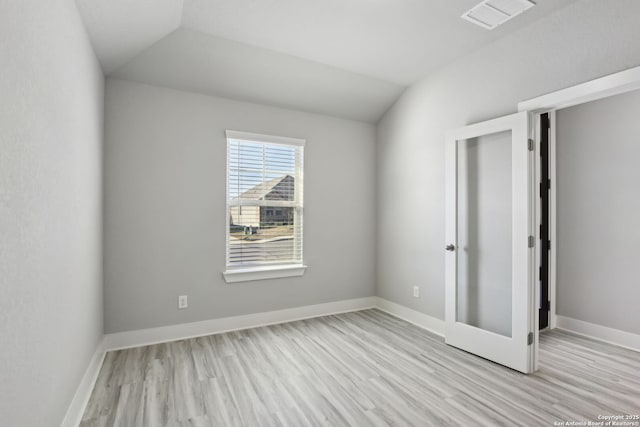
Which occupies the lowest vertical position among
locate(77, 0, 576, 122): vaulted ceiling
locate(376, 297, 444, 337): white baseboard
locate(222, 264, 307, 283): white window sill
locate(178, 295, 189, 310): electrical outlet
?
locate(376, 297, 444, 337): white baseboard

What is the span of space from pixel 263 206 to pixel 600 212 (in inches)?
139

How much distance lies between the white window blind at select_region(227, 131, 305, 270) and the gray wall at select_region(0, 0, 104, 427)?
1474 mm

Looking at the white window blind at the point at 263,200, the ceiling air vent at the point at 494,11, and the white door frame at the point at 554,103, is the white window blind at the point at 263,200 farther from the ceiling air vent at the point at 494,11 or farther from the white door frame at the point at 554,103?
the white door frame at the point at 554,103

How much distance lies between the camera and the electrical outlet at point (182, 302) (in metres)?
3.35

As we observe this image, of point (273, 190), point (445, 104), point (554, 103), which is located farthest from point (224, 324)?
point (554, 103)

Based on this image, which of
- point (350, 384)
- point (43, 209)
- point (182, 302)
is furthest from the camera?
point (182, 302)

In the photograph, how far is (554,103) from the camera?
8.49ft

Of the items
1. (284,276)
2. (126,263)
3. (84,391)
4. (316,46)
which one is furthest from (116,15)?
(284,276)


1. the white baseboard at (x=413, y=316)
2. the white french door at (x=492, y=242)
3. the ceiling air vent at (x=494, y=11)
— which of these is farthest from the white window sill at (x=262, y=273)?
the ceiling air vent at (x=494, y=11)

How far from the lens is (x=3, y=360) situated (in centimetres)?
108

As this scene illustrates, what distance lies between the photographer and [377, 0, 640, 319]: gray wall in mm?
2369

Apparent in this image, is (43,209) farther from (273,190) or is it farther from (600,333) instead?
(600,333)

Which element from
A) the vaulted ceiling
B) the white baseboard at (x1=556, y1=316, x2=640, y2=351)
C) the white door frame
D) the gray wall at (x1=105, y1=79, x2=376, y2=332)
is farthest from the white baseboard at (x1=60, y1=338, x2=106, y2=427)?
the white baseboard at (x1=556, y1=316, x2=640, y2=351)

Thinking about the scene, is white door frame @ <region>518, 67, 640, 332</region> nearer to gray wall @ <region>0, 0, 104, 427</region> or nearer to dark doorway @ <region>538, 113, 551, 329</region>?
dark doorway @ <region>538, 113, 551, 329</region>
